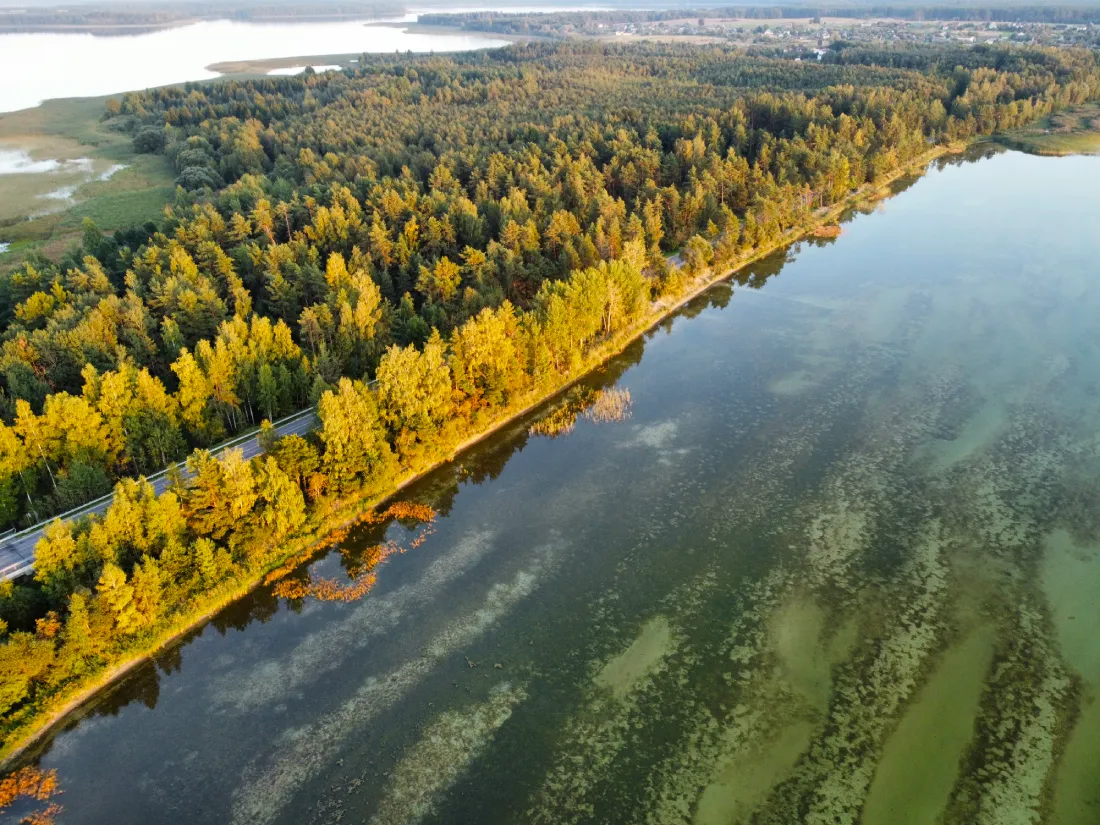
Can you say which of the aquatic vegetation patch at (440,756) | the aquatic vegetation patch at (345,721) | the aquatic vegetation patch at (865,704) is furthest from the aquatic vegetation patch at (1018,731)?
the aquatic vegetation patch at (345,721)

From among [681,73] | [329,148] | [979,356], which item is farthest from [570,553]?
[681,73]

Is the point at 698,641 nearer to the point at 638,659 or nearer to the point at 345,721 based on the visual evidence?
the point at 638,659

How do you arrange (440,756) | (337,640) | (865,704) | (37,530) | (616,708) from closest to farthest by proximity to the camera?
(440,756) < (865,704) < (616,708) < (337,640) < (37,530)

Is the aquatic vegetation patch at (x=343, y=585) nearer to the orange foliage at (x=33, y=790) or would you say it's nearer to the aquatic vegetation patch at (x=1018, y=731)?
the orange foliage at (x=33, y=790)

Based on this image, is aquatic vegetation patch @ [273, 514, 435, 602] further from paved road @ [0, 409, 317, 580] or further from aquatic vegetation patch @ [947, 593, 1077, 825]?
aquatic vegetation patch @ [947, 593, 1077, 825]

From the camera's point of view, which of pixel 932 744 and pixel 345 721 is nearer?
pixel 932 744

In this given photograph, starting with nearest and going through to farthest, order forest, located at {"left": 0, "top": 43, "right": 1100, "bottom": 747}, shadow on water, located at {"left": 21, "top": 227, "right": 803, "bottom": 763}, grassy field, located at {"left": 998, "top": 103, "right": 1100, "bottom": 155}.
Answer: shadow on water, located at {"left": 21, "top": 227, "right": 803, "bottom": 763} < forest, located at {"left": 0, "top": 43, "right": 1100, "bottom": 747} < grassy field, located at {"left": 998, "top": 103, "right": 1100, "bottom": 155}

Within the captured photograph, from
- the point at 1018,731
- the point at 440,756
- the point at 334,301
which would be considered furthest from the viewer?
the point at 334,301

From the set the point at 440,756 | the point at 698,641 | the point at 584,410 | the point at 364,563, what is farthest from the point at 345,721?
the point at 584,410

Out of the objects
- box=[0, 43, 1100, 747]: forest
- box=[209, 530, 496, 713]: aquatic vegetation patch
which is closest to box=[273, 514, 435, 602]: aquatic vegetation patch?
box=[209, 530, 496, 713]: aquatic vegetation patch
